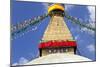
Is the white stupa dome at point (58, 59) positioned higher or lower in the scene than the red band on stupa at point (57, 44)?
lower

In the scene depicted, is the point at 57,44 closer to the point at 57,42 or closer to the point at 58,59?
the point at 57,42

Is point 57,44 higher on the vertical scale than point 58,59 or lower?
higher

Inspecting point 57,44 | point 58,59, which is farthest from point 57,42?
point 58,59

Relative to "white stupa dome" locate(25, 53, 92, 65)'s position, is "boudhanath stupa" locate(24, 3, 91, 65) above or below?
above

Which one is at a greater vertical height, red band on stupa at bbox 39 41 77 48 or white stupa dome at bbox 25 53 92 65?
red band on stupa at bbox 39 41 77 48

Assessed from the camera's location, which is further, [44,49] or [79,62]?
[79,62]

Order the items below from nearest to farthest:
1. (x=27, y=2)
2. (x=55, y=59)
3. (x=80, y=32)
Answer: (x=27, y=2)
(x=55, y=59)
(x=80, y=32)

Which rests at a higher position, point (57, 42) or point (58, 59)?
point (57, 42)

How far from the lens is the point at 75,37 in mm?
1957

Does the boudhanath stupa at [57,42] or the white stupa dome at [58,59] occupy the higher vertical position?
the boudhanath stupa at [57,42]

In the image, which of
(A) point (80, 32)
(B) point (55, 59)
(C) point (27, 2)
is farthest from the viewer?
(A) point (80, 32)
